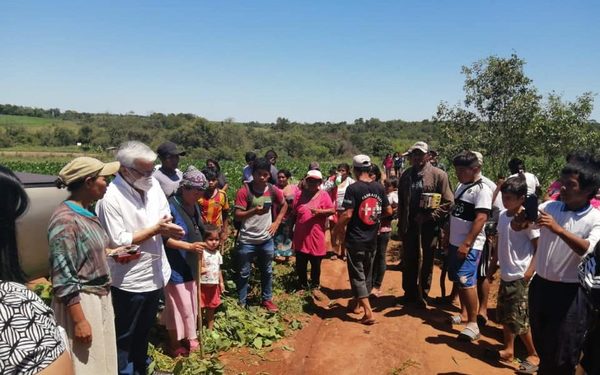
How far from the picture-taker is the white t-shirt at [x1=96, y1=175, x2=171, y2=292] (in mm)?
3004

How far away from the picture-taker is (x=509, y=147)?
11.0 metres

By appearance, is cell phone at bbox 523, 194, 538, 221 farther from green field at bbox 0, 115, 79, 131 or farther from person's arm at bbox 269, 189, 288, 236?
green field at bbox 0, 115, 79, 131

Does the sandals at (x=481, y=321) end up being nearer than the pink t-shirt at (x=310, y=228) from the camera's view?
Yes

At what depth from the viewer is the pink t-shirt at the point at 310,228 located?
580 centimetres

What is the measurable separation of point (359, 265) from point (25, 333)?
4240 mm

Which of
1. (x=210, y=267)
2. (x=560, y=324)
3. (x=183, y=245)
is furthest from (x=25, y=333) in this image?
(x=560, y=324)

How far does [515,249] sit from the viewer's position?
3977 mm

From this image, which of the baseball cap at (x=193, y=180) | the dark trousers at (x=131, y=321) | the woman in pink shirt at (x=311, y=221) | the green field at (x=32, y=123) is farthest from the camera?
the green field at (x=32, y=123)

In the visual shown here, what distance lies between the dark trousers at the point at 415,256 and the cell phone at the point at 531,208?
6.61ft

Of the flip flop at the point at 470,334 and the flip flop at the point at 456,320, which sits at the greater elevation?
the flip flop at the point at 470,334

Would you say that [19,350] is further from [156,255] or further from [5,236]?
[156,255]

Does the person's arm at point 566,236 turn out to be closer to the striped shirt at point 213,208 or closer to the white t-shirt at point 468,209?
the white t-shirt at point 468,209

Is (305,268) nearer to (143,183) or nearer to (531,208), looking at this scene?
(143,183)

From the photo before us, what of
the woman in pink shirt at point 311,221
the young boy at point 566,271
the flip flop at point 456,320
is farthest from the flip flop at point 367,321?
the young boy at point 566,271
